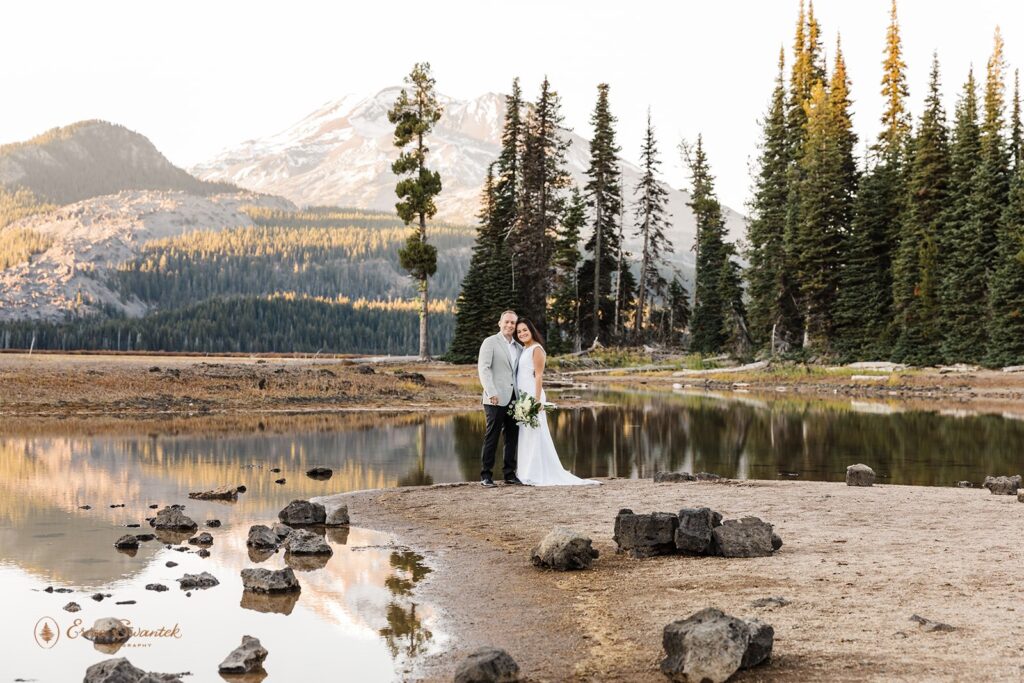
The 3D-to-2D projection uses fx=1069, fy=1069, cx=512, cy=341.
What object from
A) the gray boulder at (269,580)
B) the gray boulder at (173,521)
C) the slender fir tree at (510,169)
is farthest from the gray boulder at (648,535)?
the slender fir tree at (510,169)

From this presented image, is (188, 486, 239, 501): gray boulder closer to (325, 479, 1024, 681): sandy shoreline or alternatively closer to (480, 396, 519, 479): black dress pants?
(325, 479, 1024, 681): sandy shoreline

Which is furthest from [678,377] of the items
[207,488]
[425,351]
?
[207,488]

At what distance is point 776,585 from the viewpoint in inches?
383

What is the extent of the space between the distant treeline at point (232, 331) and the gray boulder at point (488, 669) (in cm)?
17123

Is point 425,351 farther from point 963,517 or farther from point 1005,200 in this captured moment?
point 963,517

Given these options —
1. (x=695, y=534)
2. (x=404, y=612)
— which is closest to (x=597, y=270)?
(x=695, y=534)

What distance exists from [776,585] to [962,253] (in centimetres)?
5811

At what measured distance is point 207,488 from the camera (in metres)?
18.1

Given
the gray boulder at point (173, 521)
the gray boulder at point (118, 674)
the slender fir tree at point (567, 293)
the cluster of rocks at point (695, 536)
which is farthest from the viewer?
the slender fir tree at point (567, 293)

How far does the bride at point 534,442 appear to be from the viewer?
18031 millimetres

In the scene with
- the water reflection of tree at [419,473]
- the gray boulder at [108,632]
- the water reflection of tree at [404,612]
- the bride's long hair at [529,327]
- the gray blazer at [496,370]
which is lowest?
the water reflection of tree at [419,473]

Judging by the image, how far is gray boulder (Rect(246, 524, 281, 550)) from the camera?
498 inches

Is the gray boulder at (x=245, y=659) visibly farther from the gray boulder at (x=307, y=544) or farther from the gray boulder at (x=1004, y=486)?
the gray boulder at (x=1004, y=486)

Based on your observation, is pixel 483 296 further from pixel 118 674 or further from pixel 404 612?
pixel 118 674
